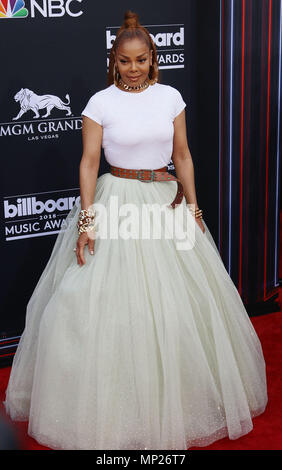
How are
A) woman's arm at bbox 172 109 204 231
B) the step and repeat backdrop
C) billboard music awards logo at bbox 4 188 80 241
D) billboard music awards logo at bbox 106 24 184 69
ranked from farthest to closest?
billboard music awards logo at bbox 106 24 184 69, billboard music awards logo at bbox 4 188 80 241, the step and repeat backdrop, woman's arm at bbox 172 109 204 231

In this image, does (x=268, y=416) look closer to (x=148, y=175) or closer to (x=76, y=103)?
(x=148, y=175)

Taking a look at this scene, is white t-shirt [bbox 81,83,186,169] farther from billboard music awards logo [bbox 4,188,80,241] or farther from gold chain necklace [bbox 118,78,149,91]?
billboard music awards logo [bbox 4,188,80,241]

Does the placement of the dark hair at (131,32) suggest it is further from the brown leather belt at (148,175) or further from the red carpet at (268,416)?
the red carpet at (268,416)

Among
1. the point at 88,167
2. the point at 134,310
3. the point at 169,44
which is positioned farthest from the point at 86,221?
the point at 169,44

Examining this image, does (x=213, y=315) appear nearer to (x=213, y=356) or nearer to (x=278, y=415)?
(x=213, y=356)

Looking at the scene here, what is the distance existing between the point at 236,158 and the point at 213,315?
48.8 inches

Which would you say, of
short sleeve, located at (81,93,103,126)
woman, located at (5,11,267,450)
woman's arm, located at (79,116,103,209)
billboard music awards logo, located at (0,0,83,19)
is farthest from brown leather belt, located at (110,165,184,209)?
billboard music awards logo, located at (0,0,83,19)

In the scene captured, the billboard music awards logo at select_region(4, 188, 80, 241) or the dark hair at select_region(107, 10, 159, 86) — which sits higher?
the dark hair at select_region(107, 10, 159, 86)

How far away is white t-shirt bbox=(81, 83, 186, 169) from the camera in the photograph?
2775 millimetres

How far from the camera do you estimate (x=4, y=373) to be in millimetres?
3500

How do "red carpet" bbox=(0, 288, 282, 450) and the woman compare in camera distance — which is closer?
the woman

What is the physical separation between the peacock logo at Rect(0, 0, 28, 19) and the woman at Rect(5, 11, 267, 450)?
1.97 ft

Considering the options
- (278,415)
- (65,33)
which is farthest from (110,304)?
(65,33)

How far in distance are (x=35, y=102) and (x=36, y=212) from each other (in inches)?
20.9
